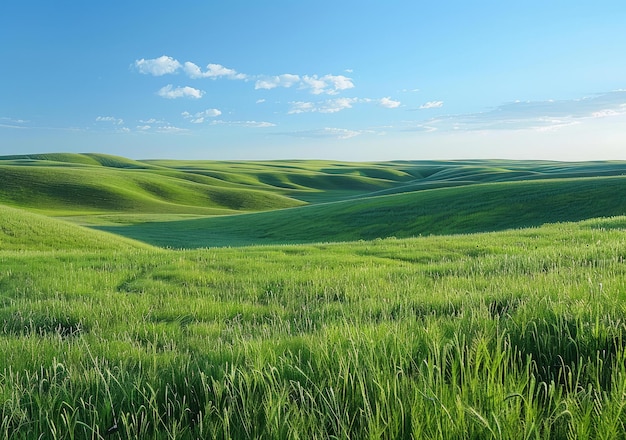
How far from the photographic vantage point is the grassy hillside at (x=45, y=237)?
97.0 ft

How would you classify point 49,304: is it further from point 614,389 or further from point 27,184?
point 27,184

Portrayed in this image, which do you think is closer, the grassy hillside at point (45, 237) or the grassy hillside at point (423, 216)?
the grassy hillside at point (45, 237)

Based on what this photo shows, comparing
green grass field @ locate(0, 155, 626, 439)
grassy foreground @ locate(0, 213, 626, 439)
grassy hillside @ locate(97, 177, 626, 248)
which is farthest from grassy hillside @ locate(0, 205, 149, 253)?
grassy foreground @ locate(0, 213, 626, 439)

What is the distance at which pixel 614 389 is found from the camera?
2279 mm

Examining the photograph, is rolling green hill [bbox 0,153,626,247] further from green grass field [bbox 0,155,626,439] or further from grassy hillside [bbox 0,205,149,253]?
green grass field [bbox 0,155,626,439]

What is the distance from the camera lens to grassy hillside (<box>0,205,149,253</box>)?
29.6 meters

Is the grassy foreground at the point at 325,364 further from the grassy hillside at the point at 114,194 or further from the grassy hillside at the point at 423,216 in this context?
the grassy hillside at the point at 114,194

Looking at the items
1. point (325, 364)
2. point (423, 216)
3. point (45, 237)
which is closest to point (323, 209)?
point (423, 216)

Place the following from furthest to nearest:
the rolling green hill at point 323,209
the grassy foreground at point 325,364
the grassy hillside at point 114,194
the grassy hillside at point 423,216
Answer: the grassy hillside at point 114,194, the rolling green hill at point 323,209, the grassy hillside at point 423,216, the grassy foreground at point 325,364

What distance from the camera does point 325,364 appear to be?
9.30ft

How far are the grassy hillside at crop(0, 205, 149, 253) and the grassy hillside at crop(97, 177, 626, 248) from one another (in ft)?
26.1

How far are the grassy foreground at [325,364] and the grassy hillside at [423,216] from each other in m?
32.0

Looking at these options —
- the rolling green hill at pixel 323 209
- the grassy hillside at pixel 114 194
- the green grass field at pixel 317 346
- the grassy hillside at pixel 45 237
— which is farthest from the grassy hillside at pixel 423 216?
the grassy hillside at pixel 114 194

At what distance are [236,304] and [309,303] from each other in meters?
1.03
